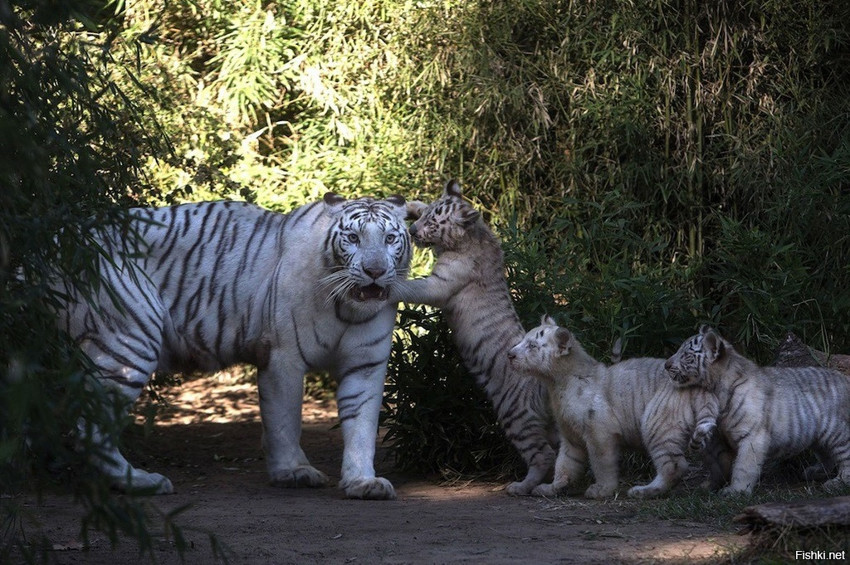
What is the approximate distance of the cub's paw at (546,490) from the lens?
14.2ft

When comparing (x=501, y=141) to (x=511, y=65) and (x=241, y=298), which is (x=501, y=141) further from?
(x=241, y=298)

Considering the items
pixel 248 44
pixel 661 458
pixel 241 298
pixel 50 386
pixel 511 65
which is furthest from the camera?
pixel 248 44

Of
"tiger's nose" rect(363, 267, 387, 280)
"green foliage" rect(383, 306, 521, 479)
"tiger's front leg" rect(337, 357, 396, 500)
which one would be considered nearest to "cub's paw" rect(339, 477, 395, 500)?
"tiger's front leg" rect(337, 357, 396, 500)

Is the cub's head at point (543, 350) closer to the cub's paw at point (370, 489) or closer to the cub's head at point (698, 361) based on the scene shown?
the cub's head at point (698, 361)

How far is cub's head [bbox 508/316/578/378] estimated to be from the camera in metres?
4.33

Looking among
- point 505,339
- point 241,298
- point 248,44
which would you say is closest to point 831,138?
point 505,339

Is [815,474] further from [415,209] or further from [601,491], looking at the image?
[415,209]

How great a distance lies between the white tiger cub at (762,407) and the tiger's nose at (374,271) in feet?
3.92

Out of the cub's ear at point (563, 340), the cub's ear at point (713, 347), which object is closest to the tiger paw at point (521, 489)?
the cub's ear at point (563, 340)

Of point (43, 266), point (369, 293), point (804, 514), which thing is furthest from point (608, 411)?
point (43, 266)

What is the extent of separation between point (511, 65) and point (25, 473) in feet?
14.4

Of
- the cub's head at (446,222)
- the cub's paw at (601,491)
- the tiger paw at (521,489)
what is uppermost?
the cub's head at (446,222)

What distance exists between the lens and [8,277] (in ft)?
9.28

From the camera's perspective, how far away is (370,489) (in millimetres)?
Result: 4477
